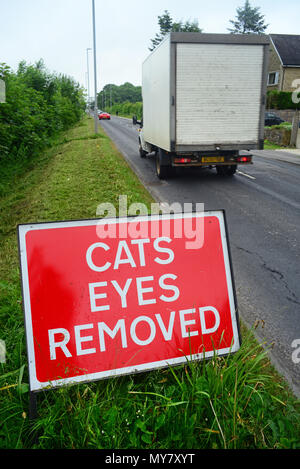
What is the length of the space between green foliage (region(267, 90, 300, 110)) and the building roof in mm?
7971

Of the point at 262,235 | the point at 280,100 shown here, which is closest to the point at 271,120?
the point at 280,100

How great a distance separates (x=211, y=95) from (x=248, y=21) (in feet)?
245

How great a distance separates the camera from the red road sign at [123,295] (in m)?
2.19

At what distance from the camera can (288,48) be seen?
136 ft

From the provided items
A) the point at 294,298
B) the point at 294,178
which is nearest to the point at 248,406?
the point at 294,298

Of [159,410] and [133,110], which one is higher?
[133,110]

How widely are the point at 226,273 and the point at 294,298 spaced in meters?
1.96

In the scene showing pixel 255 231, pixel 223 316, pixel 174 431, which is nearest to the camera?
pixel 174 431

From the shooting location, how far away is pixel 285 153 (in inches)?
733

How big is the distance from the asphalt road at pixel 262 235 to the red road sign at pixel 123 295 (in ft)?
1.75

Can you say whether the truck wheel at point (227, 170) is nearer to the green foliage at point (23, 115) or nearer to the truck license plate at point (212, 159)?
the truck license plate at point (212, 159)

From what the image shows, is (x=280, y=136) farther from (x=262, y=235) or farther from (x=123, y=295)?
(x=123, y=295)

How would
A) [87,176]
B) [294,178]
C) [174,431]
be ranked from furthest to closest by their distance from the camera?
[294,178], [87,176], [174,431]

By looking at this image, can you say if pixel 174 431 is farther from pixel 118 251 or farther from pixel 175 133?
pixel 175 133
